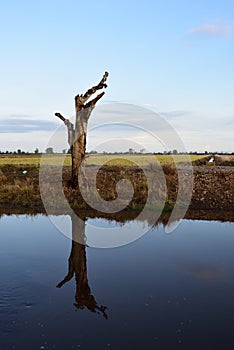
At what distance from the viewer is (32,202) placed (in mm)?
20875

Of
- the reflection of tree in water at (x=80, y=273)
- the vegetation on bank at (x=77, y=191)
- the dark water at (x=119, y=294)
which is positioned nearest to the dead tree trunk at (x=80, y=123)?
the vegetation on bank at (x=77, y=191)

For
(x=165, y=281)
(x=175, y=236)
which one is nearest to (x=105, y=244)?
(x=175, y=236)

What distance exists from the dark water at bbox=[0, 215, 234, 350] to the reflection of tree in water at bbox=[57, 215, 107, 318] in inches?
0.9

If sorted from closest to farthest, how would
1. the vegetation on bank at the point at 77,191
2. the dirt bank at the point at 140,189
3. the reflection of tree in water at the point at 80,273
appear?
the reflection of tree in water at the point at 80,273 → the vegetation on bank at the point at 77,191 → the dirt bank at the point at 140,189

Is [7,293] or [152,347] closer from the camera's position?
[152,347]

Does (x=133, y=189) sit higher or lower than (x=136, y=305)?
higher

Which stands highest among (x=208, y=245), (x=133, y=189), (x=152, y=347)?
(x=133, y=189)

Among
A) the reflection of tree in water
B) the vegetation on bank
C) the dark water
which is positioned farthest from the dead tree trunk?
the dark water

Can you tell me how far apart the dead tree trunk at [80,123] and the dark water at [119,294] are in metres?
8.79

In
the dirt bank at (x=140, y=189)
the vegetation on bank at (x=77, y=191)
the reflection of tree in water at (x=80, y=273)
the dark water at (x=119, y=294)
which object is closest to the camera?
the dark water at (x=119, y=294)

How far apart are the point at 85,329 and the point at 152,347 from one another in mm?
1181

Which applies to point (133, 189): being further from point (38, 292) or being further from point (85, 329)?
point (85, 329)

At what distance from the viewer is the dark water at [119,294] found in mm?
6598

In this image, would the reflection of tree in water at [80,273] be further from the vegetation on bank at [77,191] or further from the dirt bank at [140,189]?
the dirt bank at [140,189]
